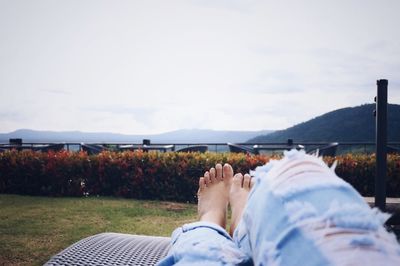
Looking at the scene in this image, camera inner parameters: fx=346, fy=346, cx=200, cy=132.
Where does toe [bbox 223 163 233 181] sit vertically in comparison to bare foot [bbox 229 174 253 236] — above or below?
above

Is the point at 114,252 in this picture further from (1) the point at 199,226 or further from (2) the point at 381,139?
(2) the point at 381,139

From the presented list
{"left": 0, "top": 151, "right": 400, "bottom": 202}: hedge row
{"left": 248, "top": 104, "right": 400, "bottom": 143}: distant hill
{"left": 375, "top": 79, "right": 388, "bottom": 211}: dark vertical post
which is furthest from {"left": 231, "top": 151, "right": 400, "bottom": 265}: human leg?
{"left": 248, "top": 104, "right": 400, "bottom": 143}: distant hill

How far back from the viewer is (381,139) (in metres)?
3.13

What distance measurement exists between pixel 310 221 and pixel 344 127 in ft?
210

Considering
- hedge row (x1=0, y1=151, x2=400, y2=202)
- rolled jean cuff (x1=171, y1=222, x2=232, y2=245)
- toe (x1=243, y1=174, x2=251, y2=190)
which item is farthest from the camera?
hedge row (x1=0, y1=151, x2=400, y2=202)

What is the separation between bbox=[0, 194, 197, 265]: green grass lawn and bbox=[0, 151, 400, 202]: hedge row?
34cm

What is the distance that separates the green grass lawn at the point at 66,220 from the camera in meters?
3.68

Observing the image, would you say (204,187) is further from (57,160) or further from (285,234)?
(57,160)

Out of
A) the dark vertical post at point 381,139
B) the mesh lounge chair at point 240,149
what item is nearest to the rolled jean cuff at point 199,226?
the dark vertical post at point 381,139

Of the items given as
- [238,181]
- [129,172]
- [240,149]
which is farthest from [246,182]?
[240,149]

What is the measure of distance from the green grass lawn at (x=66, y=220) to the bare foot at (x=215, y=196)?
1.80 metres

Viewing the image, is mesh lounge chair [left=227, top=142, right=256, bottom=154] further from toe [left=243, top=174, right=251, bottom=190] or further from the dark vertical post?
toe [left=243, top=174, right=251, bottom=190]

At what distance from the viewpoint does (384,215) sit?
2.25 ft

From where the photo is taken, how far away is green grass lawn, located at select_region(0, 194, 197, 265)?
3676 millimetres
